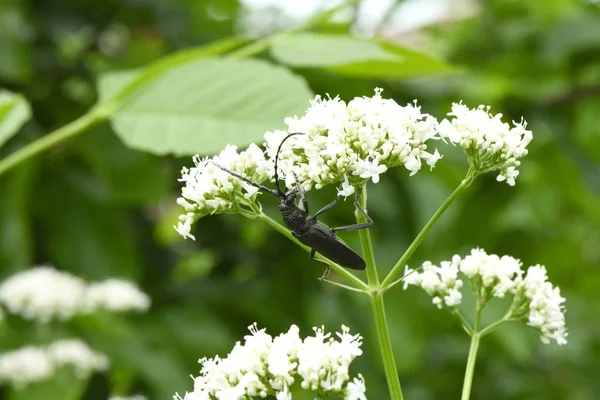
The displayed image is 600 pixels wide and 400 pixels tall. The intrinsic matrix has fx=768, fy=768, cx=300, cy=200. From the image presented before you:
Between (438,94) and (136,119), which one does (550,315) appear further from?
(438,94)

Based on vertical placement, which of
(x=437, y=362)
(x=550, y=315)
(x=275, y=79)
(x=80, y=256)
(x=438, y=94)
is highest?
(x=438, y=94)

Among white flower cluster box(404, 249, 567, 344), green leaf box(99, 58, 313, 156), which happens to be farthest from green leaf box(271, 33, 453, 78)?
white flower cluster box(404, 249, 567, 344)

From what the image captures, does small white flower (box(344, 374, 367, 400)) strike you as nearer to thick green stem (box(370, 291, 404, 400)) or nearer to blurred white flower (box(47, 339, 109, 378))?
thick green stem (box(370, 291, 404, 400))

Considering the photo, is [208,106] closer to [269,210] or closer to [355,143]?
[355,143]

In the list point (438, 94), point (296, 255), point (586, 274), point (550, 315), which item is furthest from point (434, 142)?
point (550, 315)

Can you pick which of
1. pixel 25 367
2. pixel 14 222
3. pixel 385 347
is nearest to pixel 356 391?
pixel 385 347

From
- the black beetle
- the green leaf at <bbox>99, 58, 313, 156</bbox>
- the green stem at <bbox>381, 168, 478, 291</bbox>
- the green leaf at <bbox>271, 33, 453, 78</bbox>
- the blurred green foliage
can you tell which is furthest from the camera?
the blurred green foliage

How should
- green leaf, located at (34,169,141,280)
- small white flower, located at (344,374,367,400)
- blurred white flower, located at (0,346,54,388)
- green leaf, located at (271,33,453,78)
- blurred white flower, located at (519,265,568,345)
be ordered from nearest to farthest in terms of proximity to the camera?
small white flower, located at (344,374,367,400) < blurred white flower, located at (519,265,568,345) < green leaf, located at (271,33,453,78) < blurred white flower, located at (0,346,54,388) < green leaf, located at (34,169,141,280)

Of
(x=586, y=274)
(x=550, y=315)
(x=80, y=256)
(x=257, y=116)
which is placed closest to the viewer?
(x=550, y=315)
